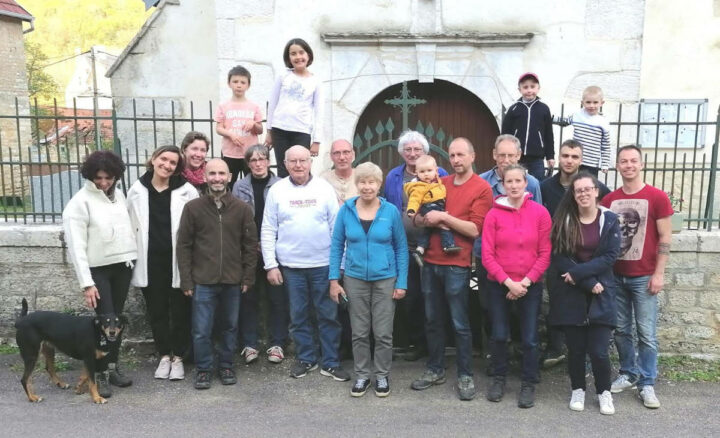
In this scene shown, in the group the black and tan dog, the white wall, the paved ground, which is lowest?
the paved ground

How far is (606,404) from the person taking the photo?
13.7 ft

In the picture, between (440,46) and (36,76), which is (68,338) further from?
(36,76)

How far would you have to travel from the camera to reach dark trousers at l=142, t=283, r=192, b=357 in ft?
15.4

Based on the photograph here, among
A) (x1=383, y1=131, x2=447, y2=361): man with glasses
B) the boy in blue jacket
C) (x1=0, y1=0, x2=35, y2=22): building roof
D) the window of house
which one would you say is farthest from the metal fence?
(x1=0, y1=0, x2=35, y2=22): building roof

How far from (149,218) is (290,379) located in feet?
5.34

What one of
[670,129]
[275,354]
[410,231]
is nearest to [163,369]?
[275,354]

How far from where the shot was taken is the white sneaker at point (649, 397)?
4.29m

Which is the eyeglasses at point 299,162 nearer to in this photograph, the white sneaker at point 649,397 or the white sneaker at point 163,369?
the white sneaker at point 163,369

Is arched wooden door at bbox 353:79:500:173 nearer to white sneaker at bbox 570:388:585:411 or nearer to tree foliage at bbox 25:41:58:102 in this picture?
white sneaker at bbox 570:388:585:411

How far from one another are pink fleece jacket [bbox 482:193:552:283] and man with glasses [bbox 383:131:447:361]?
0.66 meters

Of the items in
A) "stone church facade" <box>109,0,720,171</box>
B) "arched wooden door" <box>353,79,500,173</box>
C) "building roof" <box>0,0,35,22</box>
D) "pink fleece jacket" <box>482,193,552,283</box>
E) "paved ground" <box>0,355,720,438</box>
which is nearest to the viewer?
"paved ground" <box>0,355,720,438</box>

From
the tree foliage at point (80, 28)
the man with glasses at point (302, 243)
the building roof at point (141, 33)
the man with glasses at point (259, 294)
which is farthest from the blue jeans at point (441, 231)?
the tree foliage at point (80, 28)

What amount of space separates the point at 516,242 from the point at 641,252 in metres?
0.98

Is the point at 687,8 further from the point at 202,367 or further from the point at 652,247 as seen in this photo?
the point at 202,367
